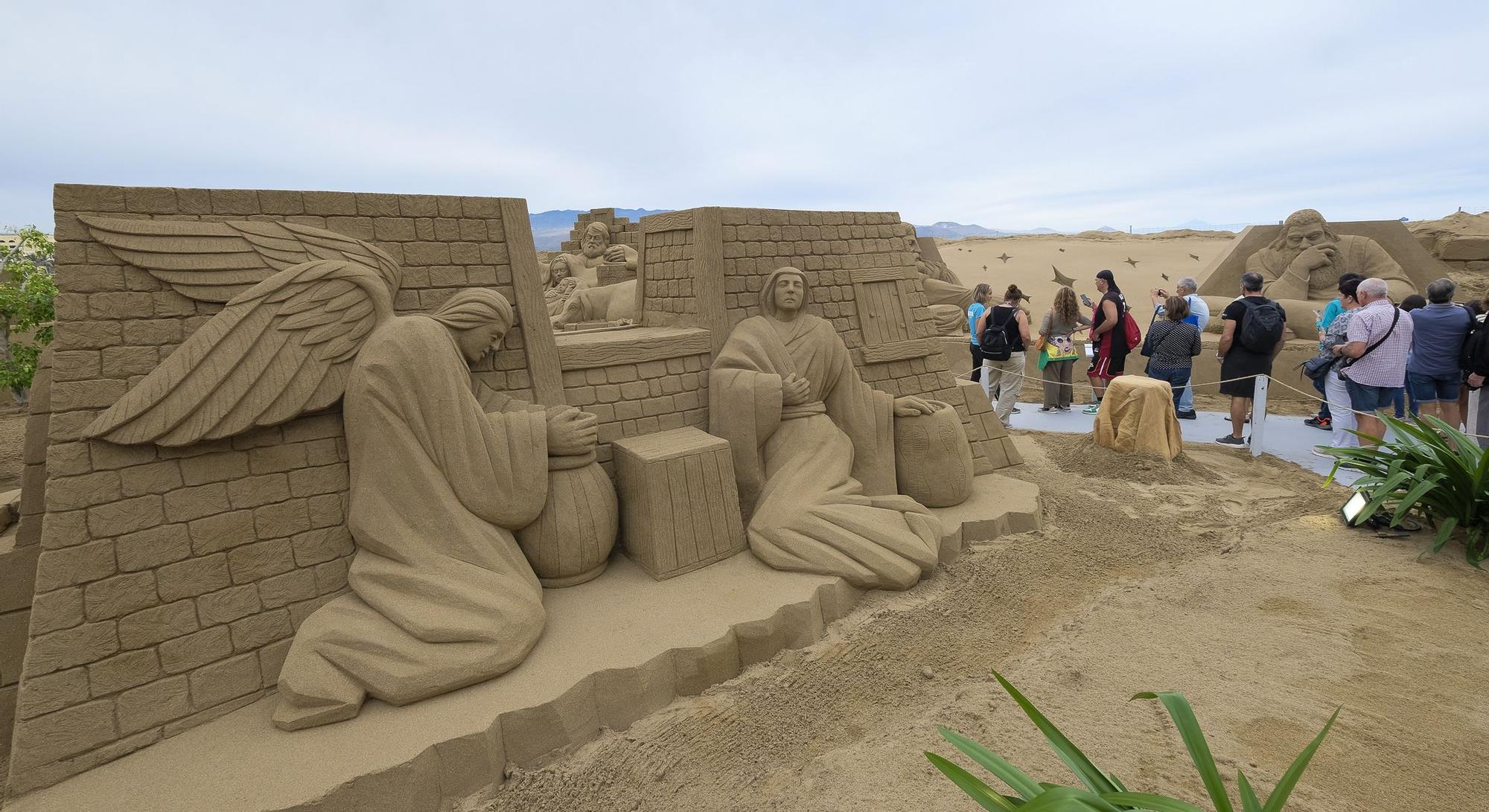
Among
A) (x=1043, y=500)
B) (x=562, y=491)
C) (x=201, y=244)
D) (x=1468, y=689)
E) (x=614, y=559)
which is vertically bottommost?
(x=1468, y=689)

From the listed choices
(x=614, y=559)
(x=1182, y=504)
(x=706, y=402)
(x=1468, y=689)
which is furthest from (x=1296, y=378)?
(x=614, y=559)

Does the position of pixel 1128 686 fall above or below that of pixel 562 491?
below

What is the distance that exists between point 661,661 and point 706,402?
65.8 inches

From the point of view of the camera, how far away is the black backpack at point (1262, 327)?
610 centimetres

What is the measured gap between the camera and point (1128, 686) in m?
3.03

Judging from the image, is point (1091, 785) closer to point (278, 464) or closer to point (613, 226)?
point (278, 464)

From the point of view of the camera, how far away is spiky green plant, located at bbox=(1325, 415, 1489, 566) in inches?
160

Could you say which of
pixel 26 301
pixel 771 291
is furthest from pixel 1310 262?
pixel 26 301

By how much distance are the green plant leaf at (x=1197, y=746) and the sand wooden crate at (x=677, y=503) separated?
6.74ft

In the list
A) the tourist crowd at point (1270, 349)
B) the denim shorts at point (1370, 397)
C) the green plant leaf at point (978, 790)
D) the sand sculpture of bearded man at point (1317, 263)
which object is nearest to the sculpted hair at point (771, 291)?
the green plant leaf at point (978, 790)

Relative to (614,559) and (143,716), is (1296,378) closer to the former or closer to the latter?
(614,559)

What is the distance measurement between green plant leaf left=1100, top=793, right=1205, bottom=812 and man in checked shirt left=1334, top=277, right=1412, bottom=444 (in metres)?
4.94

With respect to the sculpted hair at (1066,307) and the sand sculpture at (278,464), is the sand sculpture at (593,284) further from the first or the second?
the sculpted hair at (1066,307)

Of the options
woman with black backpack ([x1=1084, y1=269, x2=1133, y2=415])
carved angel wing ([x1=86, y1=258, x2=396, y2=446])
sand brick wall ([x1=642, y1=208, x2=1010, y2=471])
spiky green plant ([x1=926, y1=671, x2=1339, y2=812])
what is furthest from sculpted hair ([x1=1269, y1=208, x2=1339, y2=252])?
carved angel wing ([x1=86, y1=258, x2=396, y2=446])
